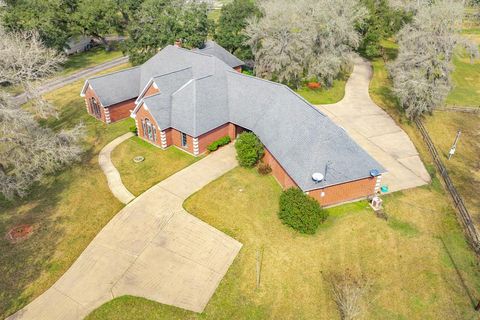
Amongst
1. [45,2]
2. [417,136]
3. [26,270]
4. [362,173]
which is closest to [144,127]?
[26,270]

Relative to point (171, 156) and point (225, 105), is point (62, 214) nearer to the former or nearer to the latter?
point (171, 156)

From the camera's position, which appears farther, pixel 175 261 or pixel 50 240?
pixel 50 240

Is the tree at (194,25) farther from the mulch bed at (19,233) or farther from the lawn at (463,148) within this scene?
the lawn at (463,148)

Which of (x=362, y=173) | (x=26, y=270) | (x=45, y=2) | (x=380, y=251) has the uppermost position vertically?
(x=45, y=2)

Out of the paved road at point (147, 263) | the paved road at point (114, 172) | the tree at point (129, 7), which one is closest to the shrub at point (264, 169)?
the paved road at point (147, 263)

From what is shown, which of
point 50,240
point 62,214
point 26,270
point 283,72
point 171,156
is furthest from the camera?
point 283,72

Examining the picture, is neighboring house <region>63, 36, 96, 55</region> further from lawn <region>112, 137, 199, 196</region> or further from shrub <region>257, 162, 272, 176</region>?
shrub <region>257, 162, 272, 176</region>

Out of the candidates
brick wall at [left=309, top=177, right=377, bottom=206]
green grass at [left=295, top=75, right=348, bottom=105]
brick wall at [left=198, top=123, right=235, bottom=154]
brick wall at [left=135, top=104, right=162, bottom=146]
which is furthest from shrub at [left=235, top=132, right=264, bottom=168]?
green grass at [left=295, top=75, right=348, bottom=105]
